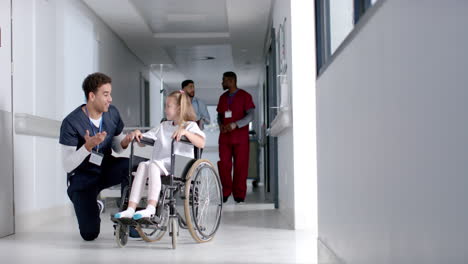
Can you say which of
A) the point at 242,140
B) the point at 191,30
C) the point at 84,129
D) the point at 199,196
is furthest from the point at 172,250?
the point at 191,30

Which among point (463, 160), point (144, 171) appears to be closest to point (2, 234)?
point (144, 171)

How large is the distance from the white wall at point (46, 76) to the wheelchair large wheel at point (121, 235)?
1.31 metres

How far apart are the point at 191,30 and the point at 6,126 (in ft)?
15.2

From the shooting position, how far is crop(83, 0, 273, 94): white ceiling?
672 cm

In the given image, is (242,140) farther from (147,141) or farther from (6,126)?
(147,141)

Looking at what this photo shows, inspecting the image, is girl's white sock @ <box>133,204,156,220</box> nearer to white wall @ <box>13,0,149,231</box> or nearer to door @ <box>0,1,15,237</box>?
door @ <box>0,1,15,237</box>

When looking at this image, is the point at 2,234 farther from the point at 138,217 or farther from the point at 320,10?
the point at 320,10

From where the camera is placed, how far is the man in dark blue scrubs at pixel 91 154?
3691 mm

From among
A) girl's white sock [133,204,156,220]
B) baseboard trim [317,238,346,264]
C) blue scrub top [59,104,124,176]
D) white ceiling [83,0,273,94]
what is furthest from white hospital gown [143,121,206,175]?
white ceiling [83,0,273,94]

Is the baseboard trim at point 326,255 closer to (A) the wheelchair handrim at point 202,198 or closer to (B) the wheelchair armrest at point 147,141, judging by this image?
(A) the wheelchair handrim at point 202,198

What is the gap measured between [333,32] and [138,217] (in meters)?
1.39

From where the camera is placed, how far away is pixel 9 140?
4.15m

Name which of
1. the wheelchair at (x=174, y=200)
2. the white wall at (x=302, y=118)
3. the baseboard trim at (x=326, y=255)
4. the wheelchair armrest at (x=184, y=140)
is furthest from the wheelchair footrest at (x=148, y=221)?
the white wall at (x=302, y=118)

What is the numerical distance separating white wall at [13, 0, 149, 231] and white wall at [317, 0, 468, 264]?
300 centimetres
